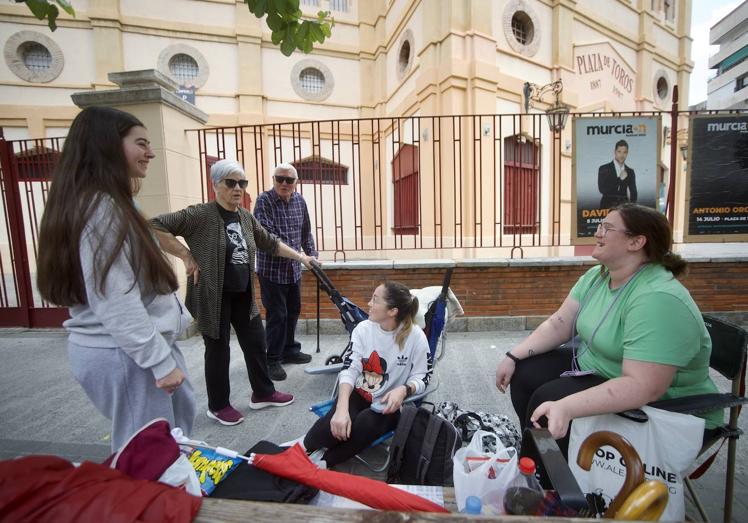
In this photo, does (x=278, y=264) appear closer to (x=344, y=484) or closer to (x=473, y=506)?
(x=344, y=484)

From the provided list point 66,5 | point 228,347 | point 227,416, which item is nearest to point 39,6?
point 66,5

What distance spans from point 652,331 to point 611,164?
4.56m

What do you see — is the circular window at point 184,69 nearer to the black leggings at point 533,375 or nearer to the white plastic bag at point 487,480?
the black leggings at point 533,375

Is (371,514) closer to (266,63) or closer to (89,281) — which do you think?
(89,281)

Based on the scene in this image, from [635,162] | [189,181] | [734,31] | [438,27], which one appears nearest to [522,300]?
[635,162]

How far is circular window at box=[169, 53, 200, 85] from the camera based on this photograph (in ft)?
41.8

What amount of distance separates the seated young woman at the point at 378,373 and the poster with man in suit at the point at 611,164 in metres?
4.00

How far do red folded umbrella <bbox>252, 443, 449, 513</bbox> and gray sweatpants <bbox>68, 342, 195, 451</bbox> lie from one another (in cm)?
52

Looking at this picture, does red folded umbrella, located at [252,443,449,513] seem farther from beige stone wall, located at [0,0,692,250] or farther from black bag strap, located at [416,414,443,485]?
beige stone wall, located at [0,0,692,250]

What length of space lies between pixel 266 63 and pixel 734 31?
161 ft

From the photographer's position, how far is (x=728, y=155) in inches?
209

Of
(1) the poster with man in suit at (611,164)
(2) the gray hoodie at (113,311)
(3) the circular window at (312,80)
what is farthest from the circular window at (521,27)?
(2) the gray hoodie at (113,311)

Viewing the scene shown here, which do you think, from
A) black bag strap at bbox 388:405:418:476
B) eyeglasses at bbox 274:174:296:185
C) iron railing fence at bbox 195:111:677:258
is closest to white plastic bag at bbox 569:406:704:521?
black bag strap at bbox 388:405:418:476

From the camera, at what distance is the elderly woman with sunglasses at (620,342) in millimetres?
1565
